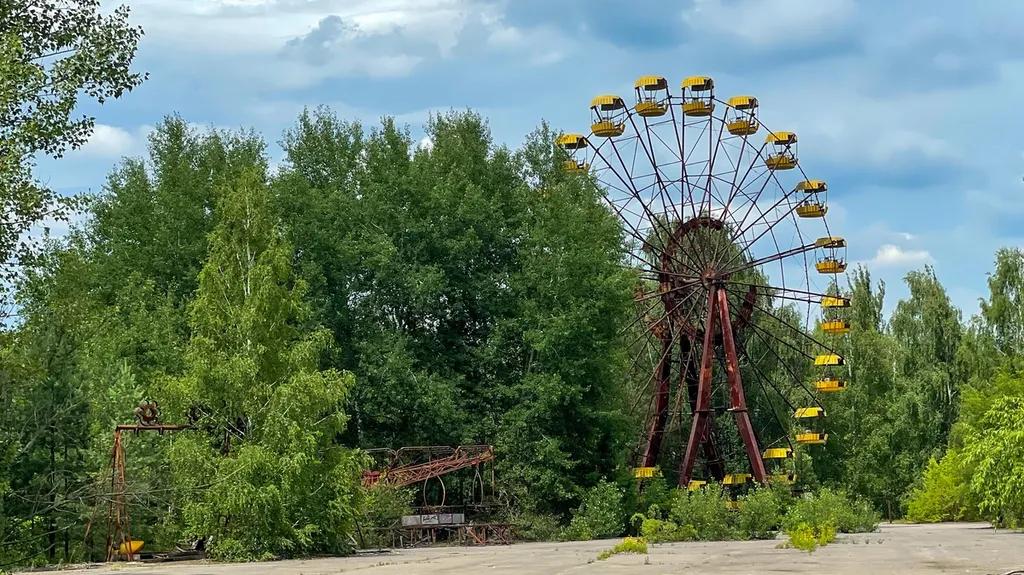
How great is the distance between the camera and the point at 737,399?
4659 centimetres

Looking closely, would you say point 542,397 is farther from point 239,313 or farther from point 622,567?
point 622,567

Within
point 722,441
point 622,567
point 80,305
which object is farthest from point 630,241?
point 80,305

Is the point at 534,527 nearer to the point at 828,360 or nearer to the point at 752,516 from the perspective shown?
the point at 752,516

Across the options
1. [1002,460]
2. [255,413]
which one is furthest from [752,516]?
[255,413]

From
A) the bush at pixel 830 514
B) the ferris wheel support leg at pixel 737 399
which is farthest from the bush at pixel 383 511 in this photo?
the ferris wheel support leg at pixel 737 399

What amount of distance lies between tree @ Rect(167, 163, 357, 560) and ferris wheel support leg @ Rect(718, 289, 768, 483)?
18.3 m

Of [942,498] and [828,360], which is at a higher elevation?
[828,360]

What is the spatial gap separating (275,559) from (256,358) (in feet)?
16.9

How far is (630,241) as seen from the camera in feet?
190

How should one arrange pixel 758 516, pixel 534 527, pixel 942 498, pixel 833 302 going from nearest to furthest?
pixel 758 516 < pixel 534 527 < pixel 833 302 < pixel 942 498

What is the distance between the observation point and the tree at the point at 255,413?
29.7 m

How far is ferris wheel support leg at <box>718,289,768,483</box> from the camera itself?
1795 inches

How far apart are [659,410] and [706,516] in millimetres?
11216

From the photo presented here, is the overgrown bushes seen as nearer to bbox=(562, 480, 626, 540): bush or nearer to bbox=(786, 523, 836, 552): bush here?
bbox=(562, 480, 626, 540): bush
